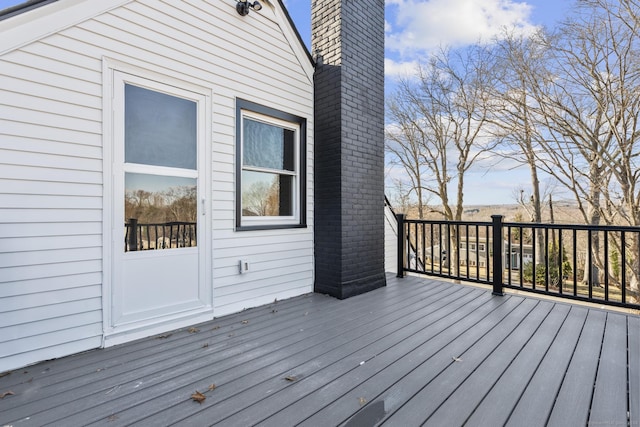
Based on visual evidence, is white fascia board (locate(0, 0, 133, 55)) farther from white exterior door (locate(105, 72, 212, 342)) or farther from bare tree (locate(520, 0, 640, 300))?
bare tree (locate(520, 0, 640, 300))

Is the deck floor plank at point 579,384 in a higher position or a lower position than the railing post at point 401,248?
lower

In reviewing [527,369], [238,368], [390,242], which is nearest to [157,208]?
[238,368]

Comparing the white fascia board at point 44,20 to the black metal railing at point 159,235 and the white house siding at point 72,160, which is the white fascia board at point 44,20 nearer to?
the white house siding at point 72,160

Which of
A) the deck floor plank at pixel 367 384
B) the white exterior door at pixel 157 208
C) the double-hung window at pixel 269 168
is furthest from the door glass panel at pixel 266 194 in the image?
the deck floor plank at pixel 367 384

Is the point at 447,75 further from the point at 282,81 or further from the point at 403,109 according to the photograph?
the point at 282,81

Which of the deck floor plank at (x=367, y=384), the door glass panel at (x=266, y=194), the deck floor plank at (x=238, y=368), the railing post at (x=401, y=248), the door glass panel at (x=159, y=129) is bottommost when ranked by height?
the deck floor plank at (x=238, y=368)

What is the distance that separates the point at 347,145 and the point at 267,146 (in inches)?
38.6

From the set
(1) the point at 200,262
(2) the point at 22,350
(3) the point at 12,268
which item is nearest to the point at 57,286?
(3) the point at 12,268

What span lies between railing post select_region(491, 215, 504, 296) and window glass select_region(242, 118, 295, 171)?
2660mm

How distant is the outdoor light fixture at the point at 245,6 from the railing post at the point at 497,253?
3.69m

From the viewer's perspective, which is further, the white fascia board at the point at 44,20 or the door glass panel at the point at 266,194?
the door glass panel at the point at 266,194

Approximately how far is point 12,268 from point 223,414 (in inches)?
69.9

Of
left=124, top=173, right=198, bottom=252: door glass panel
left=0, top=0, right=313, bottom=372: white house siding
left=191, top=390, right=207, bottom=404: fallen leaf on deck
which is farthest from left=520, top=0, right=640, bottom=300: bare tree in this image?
left=191, top=390, right=207, bottom=404: fallen leaf on deck

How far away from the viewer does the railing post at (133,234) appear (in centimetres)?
250
